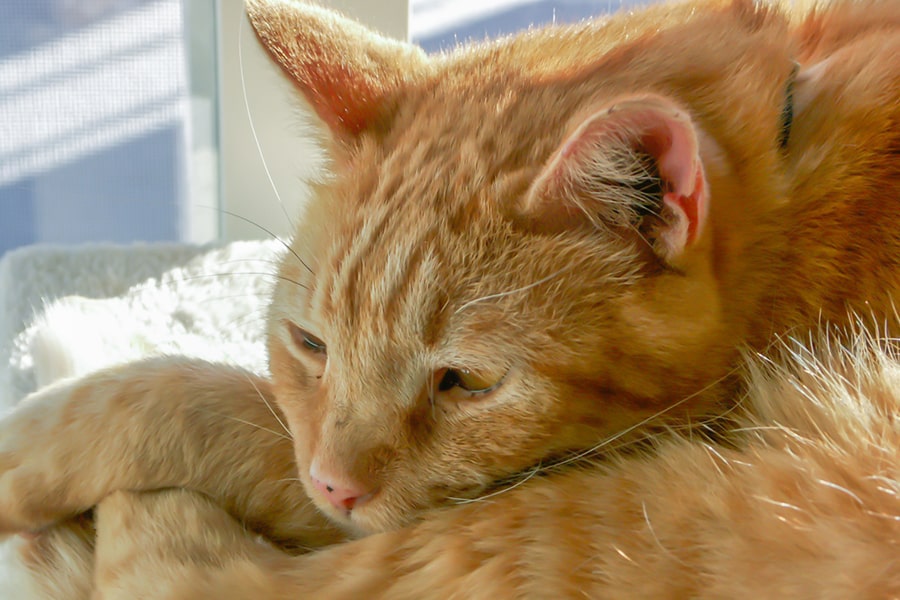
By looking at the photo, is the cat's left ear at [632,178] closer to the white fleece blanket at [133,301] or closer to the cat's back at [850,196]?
the cat's back at [850,196]

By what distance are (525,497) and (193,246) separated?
1.31m

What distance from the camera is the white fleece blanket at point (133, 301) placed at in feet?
4.85

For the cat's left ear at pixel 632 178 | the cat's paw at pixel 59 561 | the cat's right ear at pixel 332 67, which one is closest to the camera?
the cat's left ear at pixel 632 178

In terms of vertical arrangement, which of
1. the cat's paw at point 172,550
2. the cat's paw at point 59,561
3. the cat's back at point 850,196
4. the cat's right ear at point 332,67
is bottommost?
the cat's paw at point 59,561

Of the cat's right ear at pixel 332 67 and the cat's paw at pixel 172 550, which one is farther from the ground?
the cat's right ear at pixel 332 67

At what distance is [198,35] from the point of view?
2176 millimetres

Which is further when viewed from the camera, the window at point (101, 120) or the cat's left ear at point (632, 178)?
the window at point (101, 120)

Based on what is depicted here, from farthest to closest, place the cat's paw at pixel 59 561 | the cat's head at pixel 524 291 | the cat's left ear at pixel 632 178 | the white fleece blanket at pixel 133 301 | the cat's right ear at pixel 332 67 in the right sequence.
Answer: the white fleece blanket at pixel 133 301
the cat's right ear at pixel 332 67
the cat's paw at pixel 59 561
the cat's head at pixel 524 291
the cat's left ear at pixel 632 178

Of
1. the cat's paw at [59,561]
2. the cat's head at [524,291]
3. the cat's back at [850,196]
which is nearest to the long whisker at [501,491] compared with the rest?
the cat's head at [524,291]

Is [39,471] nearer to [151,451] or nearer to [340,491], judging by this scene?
[151,451]

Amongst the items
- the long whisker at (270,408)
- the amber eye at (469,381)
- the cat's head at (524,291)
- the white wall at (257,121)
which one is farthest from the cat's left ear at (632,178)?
the white wall at (257,121)

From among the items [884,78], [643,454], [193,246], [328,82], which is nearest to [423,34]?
[193,246]

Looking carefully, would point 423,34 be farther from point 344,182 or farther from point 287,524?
point 287,524

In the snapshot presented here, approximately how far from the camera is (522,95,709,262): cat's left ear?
28.2 inches
